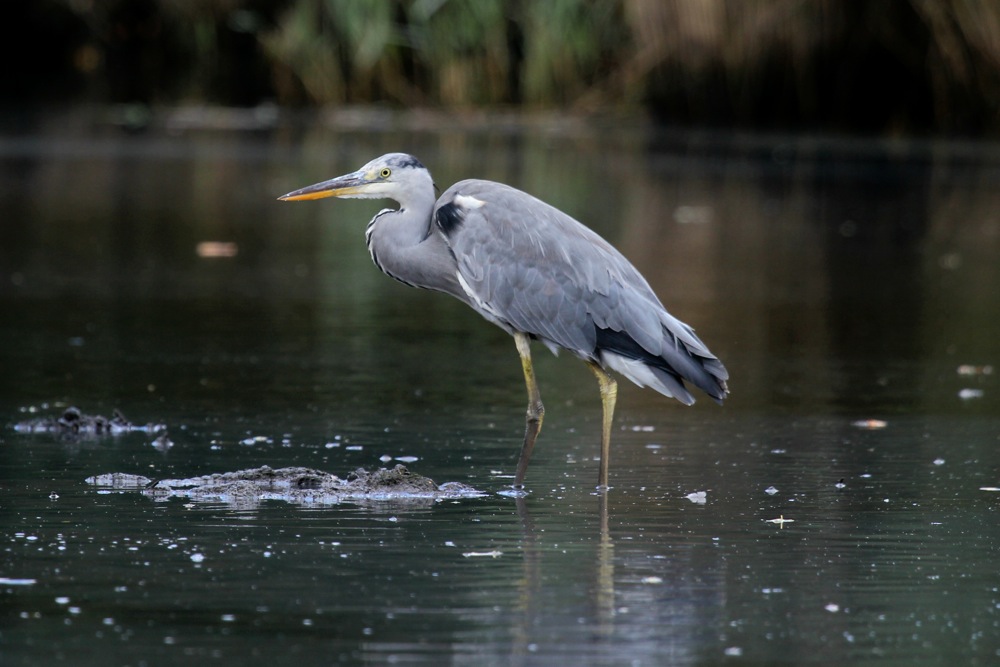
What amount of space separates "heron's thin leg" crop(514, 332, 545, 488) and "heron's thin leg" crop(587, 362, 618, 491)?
0.23m

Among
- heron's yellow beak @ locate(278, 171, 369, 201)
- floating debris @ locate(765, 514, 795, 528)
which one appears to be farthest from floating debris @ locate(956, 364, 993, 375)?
heron's yellow beak @ locate(278, 171, 369, 201)

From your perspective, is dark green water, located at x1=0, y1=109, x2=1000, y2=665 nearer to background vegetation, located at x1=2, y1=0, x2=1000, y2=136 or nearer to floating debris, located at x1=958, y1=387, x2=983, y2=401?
floating debris, located at x1=958, y1=387, x2=983, y2=401

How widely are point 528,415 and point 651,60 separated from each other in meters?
16.5

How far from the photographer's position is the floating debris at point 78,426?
6.65 m

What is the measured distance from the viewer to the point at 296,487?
5.75 m

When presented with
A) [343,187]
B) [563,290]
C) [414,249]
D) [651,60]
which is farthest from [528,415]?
[651,60]

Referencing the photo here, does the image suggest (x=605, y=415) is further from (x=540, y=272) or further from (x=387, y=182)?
(x=387, y=182)

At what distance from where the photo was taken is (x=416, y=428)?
691 centimetres

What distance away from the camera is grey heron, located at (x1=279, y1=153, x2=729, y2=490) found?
6078 millimetres

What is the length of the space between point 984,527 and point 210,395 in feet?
11.1

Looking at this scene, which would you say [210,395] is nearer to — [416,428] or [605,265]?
[416,428]

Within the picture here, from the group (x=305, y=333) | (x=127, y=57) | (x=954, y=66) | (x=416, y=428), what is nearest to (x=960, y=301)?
(x=305, y=333)

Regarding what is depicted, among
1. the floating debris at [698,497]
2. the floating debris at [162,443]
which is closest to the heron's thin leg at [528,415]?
the floating debris at [698,497]

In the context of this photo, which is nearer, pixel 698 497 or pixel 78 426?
pixel 698 497
